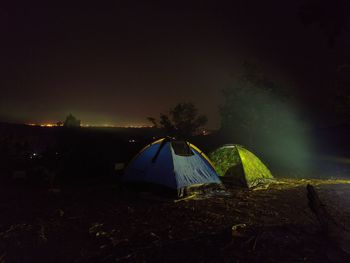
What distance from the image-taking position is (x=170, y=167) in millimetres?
9992

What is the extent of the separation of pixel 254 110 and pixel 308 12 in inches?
684

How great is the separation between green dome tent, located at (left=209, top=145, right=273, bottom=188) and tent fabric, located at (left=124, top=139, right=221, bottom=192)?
4.56 feet

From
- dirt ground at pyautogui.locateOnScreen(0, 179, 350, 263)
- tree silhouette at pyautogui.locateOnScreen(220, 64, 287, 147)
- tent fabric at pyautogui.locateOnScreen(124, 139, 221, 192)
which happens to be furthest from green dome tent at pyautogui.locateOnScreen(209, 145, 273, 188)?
tree silhouette at pyautogui.locateOnScreen(220, 64, 287, 147)

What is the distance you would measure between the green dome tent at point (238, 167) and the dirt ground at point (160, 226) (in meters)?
0.75

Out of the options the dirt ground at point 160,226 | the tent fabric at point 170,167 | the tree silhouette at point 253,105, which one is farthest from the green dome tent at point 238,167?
the tree silhouette at point 253,105

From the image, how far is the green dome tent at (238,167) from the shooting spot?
11.9 meters

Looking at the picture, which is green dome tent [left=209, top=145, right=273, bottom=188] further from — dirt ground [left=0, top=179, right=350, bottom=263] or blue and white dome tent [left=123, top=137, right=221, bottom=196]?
blue and white dome tent [left=123, top=137, right=221, bottom=196]

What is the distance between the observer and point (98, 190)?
11250 mm

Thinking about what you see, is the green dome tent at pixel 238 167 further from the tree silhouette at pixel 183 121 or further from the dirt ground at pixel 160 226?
the tree silhouette at pixel 183 121

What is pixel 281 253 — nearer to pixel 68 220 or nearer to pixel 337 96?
pixel 68 220

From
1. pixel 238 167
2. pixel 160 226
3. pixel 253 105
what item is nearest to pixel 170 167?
pixel 160 226

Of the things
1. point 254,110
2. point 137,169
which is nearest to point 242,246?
point 137,169

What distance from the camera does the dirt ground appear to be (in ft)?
18.1

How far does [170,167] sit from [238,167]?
3273 millimetres
